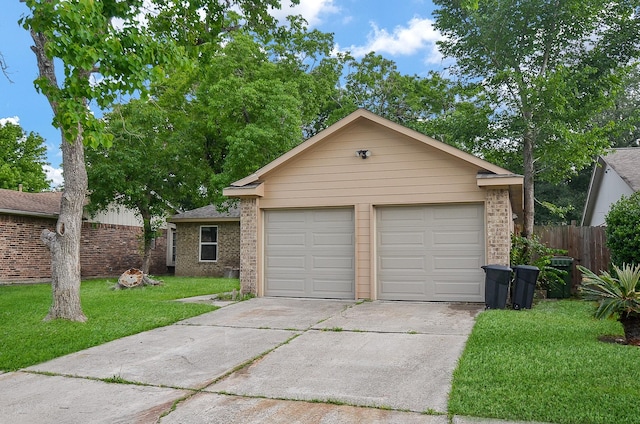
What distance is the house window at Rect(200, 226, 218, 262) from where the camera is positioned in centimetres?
2184

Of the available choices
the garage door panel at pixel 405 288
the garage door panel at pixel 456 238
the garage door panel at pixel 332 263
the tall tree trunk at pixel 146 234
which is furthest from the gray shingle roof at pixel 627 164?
the tall tree trunk at pixel 146 234

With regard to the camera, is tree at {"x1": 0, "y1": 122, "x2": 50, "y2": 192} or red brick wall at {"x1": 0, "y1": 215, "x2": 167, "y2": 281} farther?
tree at {"x1": 0, "y1": 122, "x2": 50, "y2": 192}

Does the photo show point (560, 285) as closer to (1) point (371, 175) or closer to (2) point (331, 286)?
(1) point (371, 175)

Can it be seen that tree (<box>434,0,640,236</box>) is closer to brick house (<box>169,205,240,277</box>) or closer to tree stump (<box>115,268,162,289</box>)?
brick house (<box>169,205,240,277</box>)

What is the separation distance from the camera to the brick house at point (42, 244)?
1778cm

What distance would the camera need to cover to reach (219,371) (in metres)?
5.64

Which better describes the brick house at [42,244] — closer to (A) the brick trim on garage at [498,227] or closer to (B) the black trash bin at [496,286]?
(A) the brick trim on garage at [498,227]

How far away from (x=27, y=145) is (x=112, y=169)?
22.4 meters

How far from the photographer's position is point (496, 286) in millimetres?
9578

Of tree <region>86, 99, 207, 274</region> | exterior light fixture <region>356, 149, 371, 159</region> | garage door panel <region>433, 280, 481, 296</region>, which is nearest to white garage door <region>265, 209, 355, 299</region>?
exterior light fixture <region>356, 149, 371, 159</region>

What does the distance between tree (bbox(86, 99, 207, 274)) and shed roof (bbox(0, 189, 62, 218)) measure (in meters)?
1.57

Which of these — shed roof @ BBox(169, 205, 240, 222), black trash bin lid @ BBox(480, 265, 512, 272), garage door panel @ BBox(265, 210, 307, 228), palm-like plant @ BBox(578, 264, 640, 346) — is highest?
A: shed roof @ BBox(169, 205, 240, 222)

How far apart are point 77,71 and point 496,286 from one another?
8.15 metres

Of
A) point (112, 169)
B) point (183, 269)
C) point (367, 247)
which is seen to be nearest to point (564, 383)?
point (367, 247)
